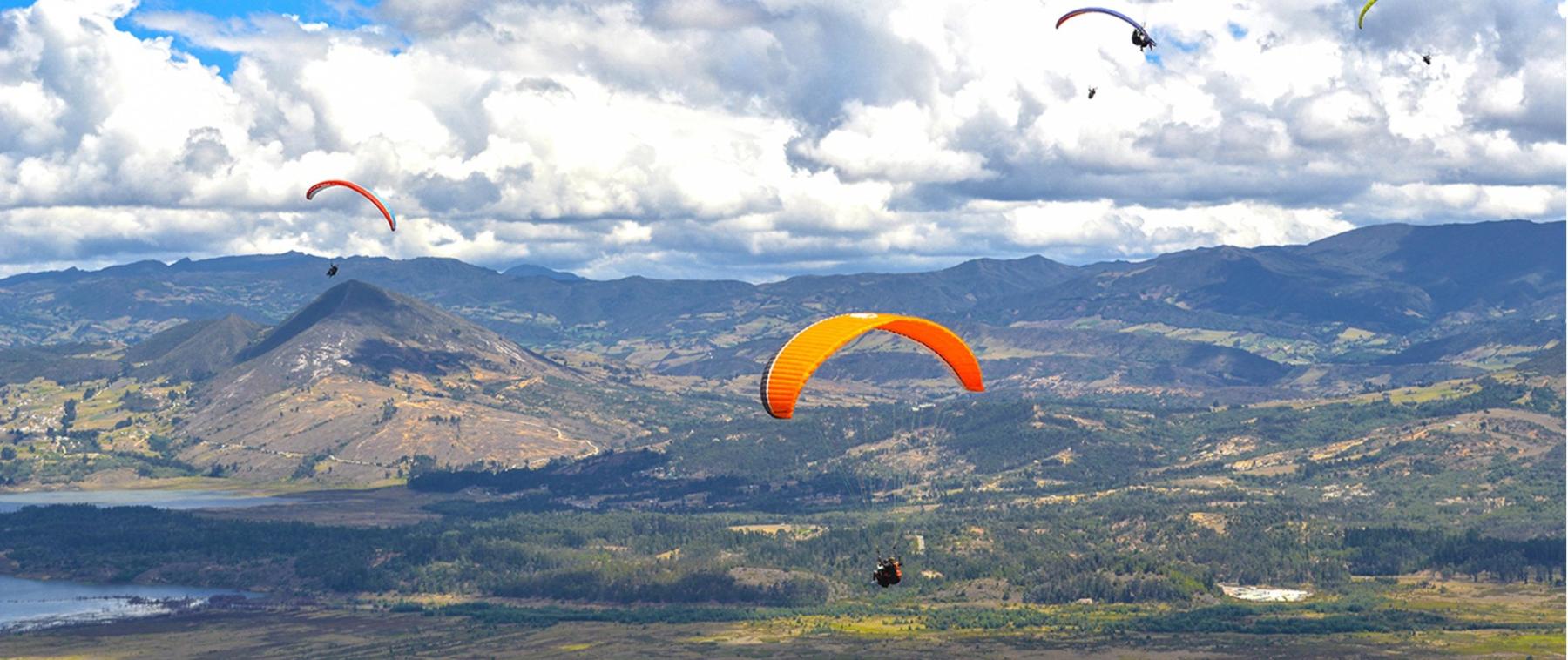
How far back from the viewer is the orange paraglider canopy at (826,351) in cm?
12888

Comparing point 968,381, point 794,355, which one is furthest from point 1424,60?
point 794,355

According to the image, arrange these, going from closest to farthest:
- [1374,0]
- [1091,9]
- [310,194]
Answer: [1374,0] → [1091,9] → [310,194]

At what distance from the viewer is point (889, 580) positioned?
14188 centimetres

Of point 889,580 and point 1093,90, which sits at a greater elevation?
point 1093,90

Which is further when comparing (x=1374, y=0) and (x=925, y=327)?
(x=925, y=327)

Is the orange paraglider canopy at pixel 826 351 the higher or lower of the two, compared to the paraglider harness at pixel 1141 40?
lower

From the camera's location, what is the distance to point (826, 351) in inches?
5236

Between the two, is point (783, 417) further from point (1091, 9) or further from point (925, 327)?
point (1091, 9)

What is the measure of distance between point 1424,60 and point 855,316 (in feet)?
182

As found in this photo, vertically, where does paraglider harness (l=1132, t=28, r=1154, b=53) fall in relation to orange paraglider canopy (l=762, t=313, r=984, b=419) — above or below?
above

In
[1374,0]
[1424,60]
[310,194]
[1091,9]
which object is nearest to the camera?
[1374,0]

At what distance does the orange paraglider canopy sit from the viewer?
423 ft

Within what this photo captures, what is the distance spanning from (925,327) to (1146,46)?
27106 mm

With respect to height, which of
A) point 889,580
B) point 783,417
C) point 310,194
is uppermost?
point 310,194
